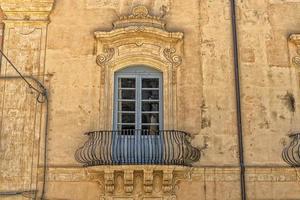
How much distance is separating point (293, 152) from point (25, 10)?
22.8 ft

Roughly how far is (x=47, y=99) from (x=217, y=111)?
3.82 meters

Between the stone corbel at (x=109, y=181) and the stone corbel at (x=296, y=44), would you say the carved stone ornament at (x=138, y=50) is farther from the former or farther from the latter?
the stone corbel at (x=296, y=44)

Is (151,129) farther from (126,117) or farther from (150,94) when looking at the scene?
(150,94)

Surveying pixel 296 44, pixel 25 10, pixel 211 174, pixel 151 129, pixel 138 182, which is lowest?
pixel 138 182

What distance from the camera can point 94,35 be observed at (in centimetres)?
1155

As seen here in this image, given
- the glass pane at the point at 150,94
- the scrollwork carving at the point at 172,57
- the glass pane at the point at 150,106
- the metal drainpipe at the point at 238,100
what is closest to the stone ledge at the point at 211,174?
the metal drainpipe at the point at 238,100

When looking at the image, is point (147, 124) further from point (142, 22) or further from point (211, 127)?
point (142, 22)

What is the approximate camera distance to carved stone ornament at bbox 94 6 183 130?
37.1 ft

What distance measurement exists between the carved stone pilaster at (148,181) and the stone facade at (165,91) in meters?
0.02

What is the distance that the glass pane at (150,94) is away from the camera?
37.5 feet

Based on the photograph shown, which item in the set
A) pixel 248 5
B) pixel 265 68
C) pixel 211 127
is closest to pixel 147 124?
pixel 211 127

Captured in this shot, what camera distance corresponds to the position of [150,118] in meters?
11.3

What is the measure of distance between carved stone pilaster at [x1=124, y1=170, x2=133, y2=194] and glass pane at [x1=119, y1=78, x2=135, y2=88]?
7.15 feet

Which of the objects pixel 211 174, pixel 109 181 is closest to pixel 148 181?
pixel 109 181
